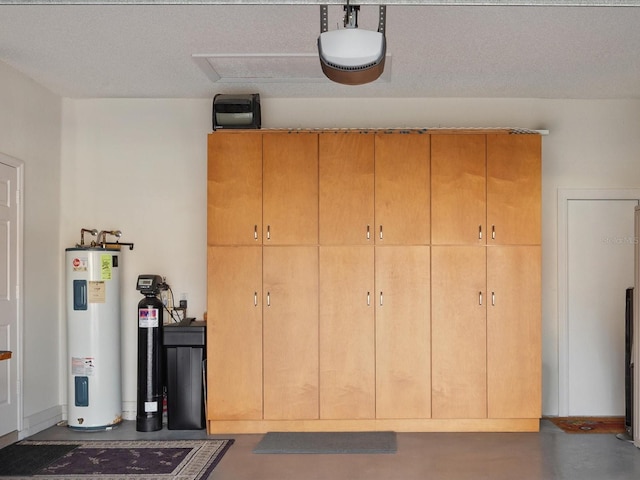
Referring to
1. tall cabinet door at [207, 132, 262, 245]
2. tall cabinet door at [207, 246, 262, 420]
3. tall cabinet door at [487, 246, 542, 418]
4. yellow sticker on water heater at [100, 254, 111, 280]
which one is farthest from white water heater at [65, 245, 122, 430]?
tall cabinet door at [487, 246, 542, 418]

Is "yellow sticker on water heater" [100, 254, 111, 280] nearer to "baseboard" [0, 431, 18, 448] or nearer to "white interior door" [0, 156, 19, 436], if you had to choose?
"white interior door" [0, 156, 19, 436]

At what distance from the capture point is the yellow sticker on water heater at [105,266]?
6.20 metres

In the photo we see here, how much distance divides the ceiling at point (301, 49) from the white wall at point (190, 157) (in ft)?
0.55

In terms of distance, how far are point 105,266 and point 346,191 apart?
2.19 m

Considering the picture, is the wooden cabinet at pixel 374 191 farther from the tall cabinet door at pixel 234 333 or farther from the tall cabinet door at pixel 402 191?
the tall cabinet door at pixel 234 333

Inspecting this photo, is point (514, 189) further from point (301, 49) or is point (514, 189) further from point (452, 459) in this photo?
point (452, 459)

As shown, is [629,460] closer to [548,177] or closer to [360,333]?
[360,333]

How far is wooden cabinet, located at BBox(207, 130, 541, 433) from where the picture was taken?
6055mm

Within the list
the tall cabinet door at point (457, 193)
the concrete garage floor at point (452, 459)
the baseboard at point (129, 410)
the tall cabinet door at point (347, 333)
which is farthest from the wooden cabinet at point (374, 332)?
the baseboard at point (129, 410)

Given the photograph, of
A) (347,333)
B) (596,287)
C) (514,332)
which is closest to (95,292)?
(347,333)

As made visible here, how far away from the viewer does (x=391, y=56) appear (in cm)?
546

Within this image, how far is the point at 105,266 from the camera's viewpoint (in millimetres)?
6223

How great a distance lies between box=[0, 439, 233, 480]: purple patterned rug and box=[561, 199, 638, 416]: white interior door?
131 inches

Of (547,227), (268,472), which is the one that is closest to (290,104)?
(547,227)
